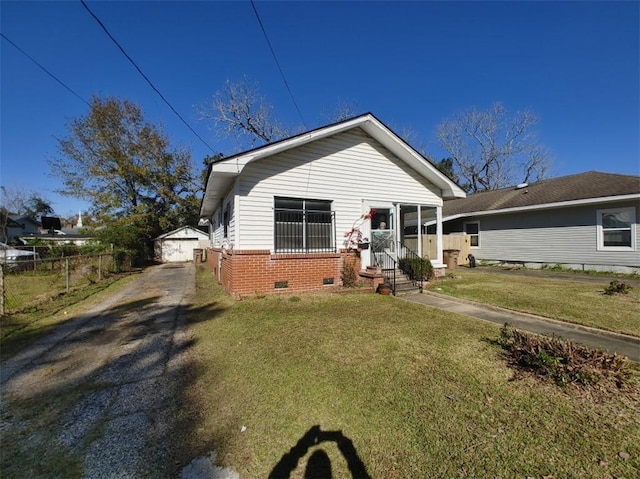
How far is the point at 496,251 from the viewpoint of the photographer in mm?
17000

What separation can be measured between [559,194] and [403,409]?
53.3ft

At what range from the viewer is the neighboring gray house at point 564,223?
11.9 meters

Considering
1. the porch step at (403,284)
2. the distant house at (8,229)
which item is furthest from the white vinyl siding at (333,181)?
the distant house at (8,229)

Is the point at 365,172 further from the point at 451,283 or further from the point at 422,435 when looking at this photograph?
the point at 422,435

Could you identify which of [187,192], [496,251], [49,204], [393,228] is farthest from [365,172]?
[49,204]

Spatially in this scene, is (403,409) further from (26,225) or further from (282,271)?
(26,225)

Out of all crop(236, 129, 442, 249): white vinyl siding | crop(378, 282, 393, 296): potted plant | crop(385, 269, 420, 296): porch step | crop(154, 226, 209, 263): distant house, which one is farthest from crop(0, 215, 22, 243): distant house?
crop(385, 269, 420, 296): porch step

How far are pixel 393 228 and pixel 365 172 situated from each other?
86.9 inches

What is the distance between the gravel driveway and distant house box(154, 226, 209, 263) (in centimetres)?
2269

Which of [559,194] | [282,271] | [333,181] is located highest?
[559,194]

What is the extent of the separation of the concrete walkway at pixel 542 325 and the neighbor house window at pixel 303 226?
3076 mm

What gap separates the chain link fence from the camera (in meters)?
7.94

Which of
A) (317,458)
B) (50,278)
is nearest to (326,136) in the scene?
(317,458)

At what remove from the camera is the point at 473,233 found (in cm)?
1864
